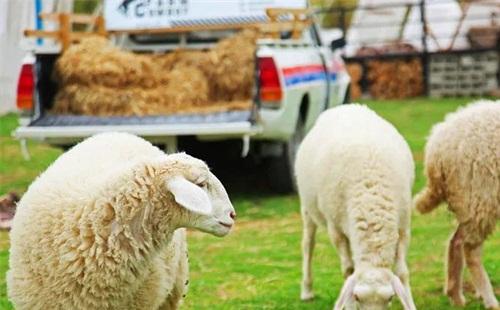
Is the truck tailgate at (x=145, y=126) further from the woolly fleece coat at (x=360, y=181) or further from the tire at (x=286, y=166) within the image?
the woolly fleece coat at (x=360, y=181)

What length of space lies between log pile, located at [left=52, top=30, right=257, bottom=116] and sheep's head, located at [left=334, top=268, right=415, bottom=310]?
504 centimetres

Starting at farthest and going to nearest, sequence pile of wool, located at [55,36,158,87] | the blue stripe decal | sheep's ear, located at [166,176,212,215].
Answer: pile of wool, located at [55,36,158,87] → the blue stripe decal → sheep's ear, located at [166,176,212,215]

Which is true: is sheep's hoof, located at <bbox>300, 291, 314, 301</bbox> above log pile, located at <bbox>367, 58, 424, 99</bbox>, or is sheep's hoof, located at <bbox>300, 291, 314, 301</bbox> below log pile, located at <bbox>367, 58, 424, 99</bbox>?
above

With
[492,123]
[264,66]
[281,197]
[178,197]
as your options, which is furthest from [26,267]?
[281,197]

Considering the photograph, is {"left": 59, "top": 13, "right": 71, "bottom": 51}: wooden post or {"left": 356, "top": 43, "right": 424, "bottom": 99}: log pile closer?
{"left": 59, "top": 13, "right": 71, "bottom": 51}: wooden post

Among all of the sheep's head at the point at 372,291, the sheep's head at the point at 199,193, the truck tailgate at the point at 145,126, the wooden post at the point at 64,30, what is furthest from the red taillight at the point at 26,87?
the sheep's head at the point at 199,193

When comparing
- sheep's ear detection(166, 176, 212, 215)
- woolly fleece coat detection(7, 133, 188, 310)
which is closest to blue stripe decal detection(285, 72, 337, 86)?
woolly fleece coat detection(7, 133, 188, 310)

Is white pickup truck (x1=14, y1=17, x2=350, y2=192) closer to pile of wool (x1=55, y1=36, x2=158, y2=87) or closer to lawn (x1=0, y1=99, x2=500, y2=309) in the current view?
pile of wool (x1=55, y1=36, x2=158, y2=87)

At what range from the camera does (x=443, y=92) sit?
2372 cm

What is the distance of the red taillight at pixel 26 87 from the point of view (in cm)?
1094

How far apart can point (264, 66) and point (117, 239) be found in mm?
5968

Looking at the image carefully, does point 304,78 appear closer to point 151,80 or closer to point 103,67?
point 151,80

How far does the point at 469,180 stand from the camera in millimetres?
7137

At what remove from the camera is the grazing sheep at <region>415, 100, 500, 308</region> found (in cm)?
707
